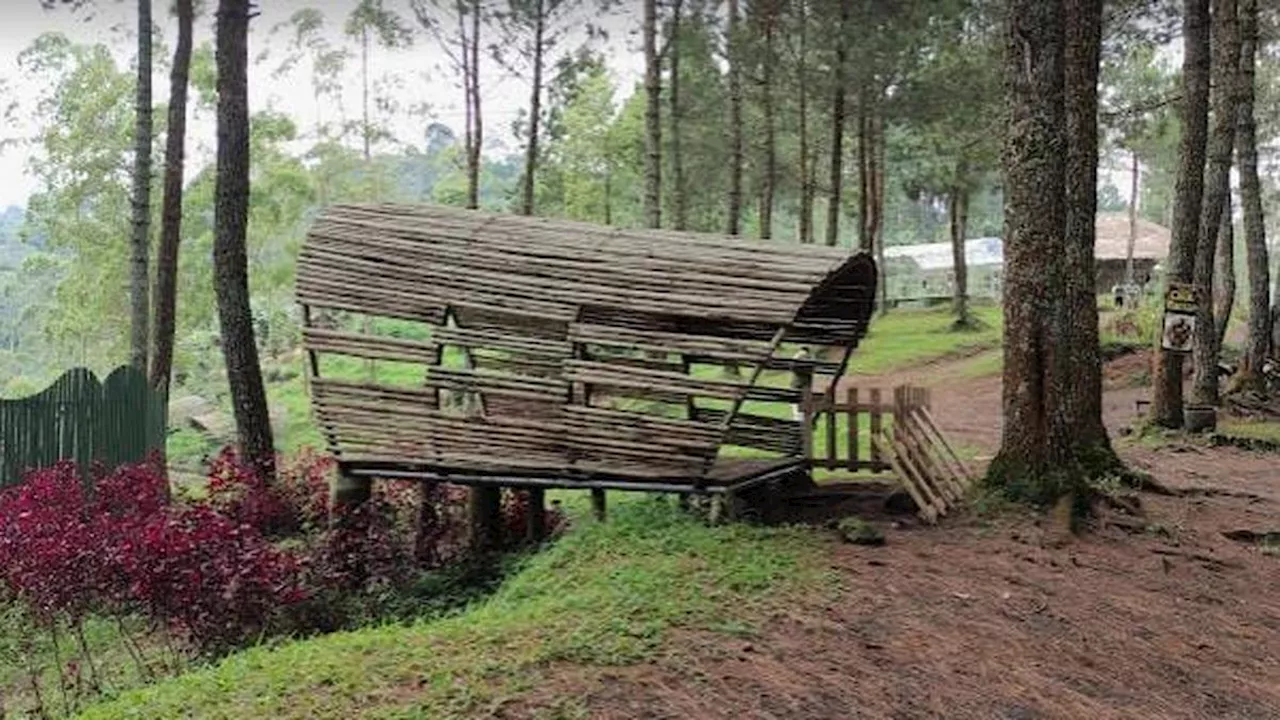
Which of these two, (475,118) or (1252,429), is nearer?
(1252,429)

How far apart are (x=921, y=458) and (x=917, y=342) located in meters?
21.1

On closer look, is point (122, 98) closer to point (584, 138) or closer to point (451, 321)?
point (584, 138)

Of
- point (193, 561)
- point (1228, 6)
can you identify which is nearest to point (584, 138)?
point (1228, 6)

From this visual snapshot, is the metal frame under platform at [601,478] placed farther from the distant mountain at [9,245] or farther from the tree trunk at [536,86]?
the distant mountain at [9,245]

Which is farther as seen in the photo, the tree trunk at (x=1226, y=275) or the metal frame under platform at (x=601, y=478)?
the tree trunk at (x=1226, y=275)

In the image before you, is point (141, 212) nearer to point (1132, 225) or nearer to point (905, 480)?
point (905, 480)

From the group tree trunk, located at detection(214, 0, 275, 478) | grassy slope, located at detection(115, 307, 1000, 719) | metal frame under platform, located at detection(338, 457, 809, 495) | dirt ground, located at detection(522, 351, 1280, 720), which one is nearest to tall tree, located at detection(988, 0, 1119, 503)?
dirt ground, located at detection(522, 351, 1280, 720)

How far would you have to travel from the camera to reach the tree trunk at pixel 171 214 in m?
12.9

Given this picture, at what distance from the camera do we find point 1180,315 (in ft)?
39.0

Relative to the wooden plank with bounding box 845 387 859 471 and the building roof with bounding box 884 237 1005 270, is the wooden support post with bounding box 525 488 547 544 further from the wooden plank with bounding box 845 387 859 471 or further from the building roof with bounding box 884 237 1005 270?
the building roof with bounding box 884 237 1005 270

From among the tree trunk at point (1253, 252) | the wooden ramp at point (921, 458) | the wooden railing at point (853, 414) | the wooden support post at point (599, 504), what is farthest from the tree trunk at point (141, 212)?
the tree trunk at point (1253, 252)

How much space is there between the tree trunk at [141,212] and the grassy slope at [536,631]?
8.07 metres

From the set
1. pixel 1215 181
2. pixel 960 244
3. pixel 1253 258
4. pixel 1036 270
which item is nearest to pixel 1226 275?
pixel 1253 258

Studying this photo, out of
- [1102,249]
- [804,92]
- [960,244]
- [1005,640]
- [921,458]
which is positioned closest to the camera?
[1005,640]
